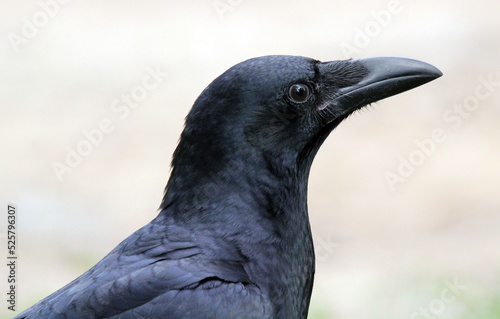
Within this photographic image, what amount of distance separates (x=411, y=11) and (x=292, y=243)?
32.9ft

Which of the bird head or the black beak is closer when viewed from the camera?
the bird head

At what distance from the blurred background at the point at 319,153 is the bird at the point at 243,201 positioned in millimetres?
3306

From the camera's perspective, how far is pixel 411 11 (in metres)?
13.3

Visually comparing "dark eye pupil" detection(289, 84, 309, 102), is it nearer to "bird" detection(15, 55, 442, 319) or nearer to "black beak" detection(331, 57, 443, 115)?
"bird" detection(15, 55, 442, 319)

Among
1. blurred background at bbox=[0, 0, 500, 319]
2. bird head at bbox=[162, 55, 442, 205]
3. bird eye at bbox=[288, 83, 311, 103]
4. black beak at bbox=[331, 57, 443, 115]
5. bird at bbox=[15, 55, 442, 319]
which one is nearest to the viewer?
bird at bbox=[15, 55, 442, 319]

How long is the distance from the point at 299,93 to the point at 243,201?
22.4 inches

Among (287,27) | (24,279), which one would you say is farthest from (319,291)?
(287,27)

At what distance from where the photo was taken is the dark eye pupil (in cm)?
400

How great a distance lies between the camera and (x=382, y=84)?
13.6 ft

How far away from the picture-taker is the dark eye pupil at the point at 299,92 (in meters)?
4.00

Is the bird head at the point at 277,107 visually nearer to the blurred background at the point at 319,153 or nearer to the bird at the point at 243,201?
the bird at the point at 243,201

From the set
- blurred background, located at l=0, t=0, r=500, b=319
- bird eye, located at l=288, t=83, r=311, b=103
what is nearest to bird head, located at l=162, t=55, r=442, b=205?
bird eye, located at l=288, t=83, r=311, b=103

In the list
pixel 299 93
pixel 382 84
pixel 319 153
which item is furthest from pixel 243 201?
pixel 319 153

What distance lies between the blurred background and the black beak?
3.25 meters
